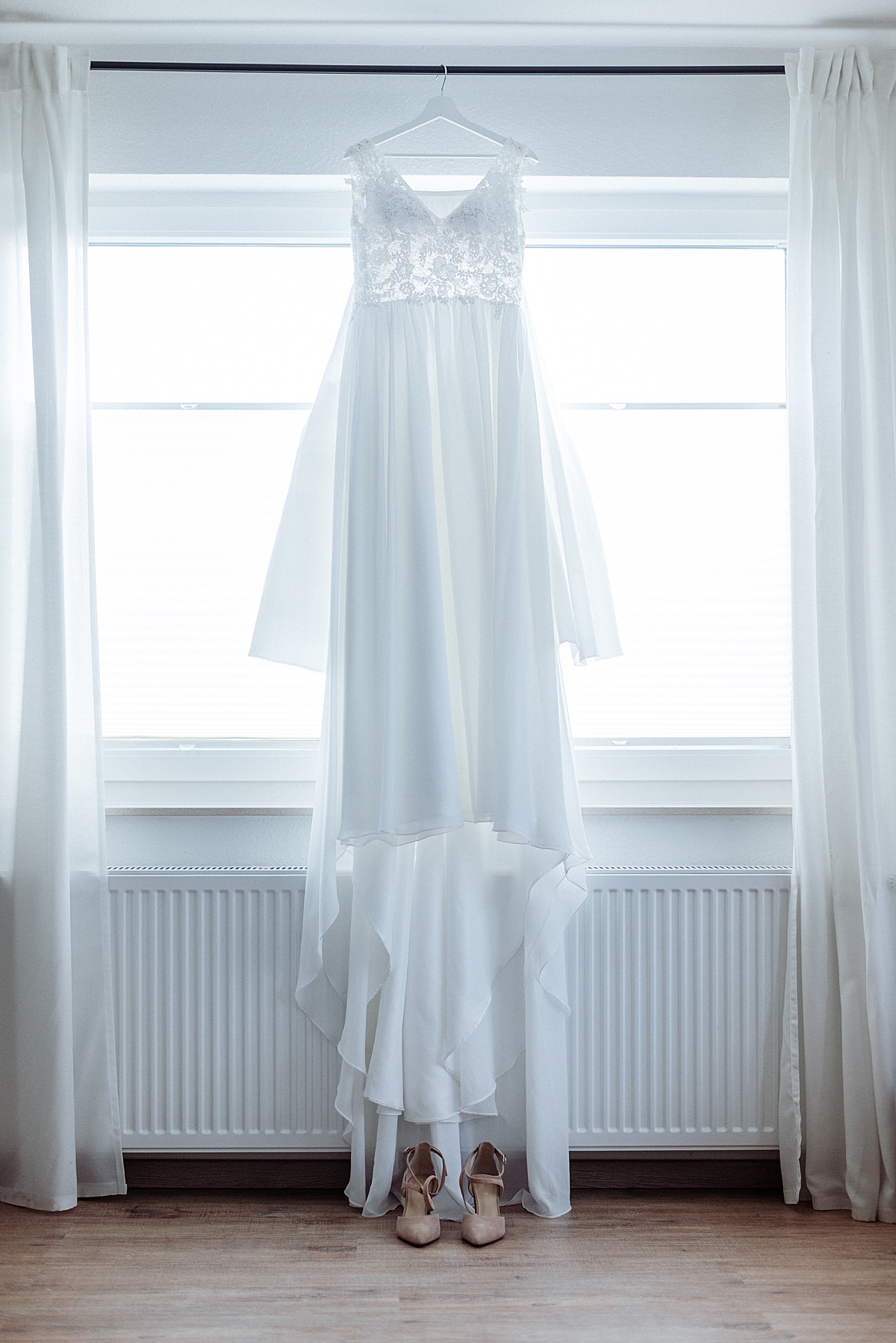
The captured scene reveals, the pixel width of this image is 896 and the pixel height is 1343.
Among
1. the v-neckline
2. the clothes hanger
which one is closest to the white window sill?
the v-neckline

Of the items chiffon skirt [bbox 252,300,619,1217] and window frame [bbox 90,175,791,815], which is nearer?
chiffon skirt [bbox 252,300,619,1217]

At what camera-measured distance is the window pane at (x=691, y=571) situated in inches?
78.5

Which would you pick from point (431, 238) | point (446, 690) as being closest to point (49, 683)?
point (446, 690)

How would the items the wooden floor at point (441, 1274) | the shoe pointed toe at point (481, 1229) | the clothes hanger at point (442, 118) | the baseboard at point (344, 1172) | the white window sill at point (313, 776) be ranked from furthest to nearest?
the white window sill at point (313, 776) → the baseboard at point (344, 1172) → the clothes hanger at point (442, 118) → the shoe pointed toe at point (481, 1229) → the wooden floor at point (441, 1274)

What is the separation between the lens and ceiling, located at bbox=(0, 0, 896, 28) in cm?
178

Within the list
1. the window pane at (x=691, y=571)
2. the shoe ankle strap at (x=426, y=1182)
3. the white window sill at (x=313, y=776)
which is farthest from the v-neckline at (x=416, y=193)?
the shoe ankle strap at (x=426, y=1182)

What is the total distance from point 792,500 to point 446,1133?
1.38 metres

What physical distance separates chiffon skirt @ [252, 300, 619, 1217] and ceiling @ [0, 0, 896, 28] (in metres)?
0.59

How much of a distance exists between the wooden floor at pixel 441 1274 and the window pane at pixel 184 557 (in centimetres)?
94

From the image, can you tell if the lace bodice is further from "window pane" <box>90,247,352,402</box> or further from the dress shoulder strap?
"window pane" <box>90,247,352,402</box>

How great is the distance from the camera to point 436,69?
1.80 m

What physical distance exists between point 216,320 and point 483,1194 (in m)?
1.84

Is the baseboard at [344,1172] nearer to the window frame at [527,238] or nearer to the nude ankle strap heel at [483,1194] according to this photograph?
the nude ankle strap heel at [483,1194]

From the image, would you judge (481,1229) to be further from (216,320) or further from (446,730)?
(216,320)
